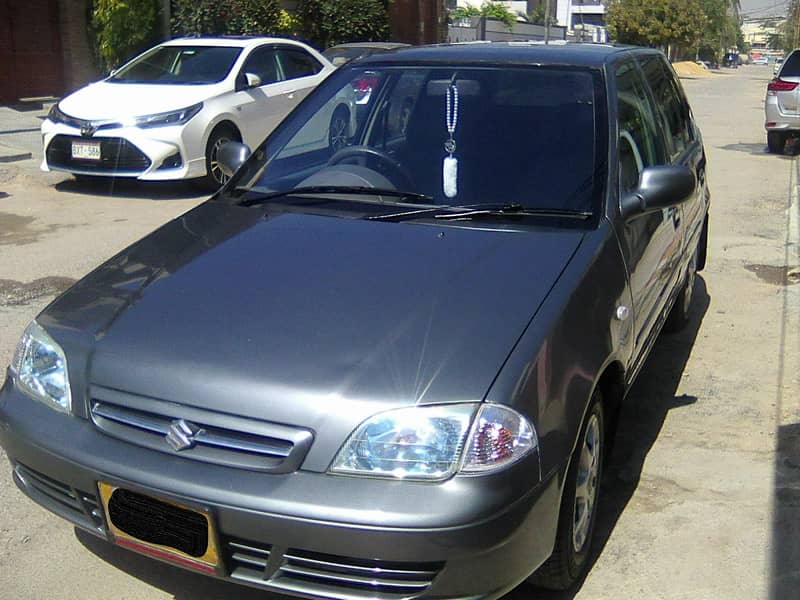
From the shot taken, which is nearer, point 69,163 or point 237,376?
point 237,376

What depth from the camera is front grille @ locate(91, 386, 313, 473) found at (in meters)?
2.42

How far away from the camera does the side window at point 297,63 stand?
11.2m

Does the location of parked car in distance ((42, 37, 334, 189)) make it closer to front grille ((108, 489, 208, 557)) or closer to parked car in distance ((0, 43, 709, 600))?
parked car in distance ((0, 43, 709, 600))

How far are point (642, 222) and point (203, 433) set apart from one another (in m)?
2.08

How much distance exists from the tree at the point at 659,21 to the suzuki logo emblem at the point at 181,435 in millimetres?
56601

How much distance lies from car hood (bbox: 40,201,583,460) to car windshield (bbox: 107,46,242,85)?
23.4 ft

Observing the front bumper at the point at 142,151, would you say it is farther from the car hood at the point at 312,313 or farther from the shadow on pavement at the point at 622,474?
the car hood at the point at 312,313

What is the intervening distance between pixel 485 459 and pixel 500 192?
4.72 ft

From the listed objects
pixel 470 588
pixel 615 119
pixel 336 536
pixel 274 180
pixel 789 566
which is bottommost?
pixel 789 566

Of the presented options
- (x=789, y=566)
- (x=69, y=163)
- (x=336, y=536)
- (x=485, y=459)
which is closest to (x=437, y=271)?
(x=485, y=459)

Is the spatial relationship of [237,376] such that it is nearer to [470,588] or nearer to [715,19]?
[470,588]

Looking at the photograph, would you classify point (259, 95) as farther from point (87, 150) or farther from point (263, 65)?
point (87, 150)

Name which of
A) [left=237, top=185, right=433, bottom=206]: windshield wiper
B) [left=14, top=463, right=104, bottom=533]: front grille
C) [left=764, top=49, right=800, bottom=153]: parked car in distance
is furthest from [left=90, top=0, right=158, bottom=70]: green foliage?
[left=14, top=463, right=104, bottom=533]: front grille

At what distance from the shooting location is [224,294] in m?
2.96
